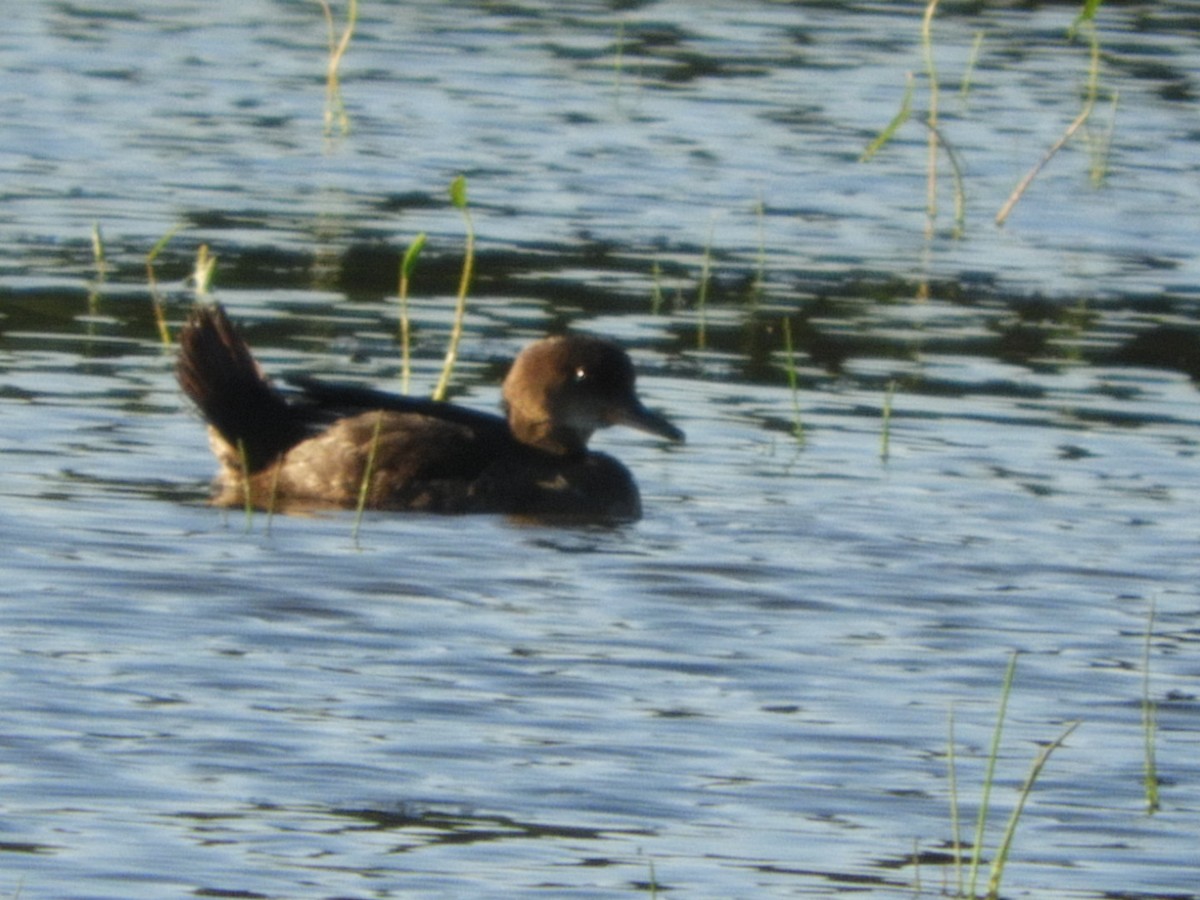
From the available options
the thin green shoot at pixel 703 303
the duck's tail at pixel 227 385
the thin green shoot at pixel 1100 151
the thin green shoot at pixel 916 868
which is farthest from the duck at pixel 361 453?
the thin green shoot at pixel 1100 151

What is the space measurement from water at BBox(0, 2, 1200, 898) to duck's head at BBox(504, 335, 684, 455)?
359 millimetres

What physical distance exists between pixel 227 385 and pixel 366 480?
1.08 meters

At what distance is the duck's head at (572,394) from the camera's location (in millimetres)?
11094

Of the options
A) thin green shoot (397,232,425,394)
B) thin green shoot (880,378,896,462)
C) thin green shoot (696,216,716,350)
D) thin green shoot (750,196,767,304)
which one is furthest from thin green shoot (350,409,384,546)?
thin green shoot (750,196,767,304)

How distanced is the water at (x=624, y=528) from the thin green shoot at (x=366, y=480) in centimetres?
10

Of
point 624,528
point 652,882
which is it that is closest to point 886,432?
point 624,528

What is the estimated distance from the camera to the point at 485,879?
6250 mm

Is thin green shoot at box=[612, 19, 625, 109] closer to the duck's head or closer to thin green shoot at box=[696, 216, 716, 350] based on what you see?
thin green shoot at box=[696, 216, 716, 350]

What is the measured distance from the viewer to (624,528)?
10289mm

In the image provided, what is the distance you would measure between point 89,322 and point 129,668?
18.8 ft

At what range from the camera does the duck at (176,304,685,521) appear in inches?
411

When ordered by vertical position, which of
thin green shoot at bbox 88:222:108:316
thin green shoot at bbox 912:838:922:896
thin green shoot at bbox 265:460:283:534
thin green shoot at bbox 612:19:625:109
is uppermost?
thin green shoot at bbox 612:19:625:109

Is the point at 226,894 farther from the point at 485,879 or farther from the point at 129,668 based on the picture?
the point at 129,668

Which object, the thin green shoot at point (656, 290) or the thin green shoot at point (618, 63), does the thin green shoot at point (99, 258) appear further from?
the thin green shoot at point (618, 63)
